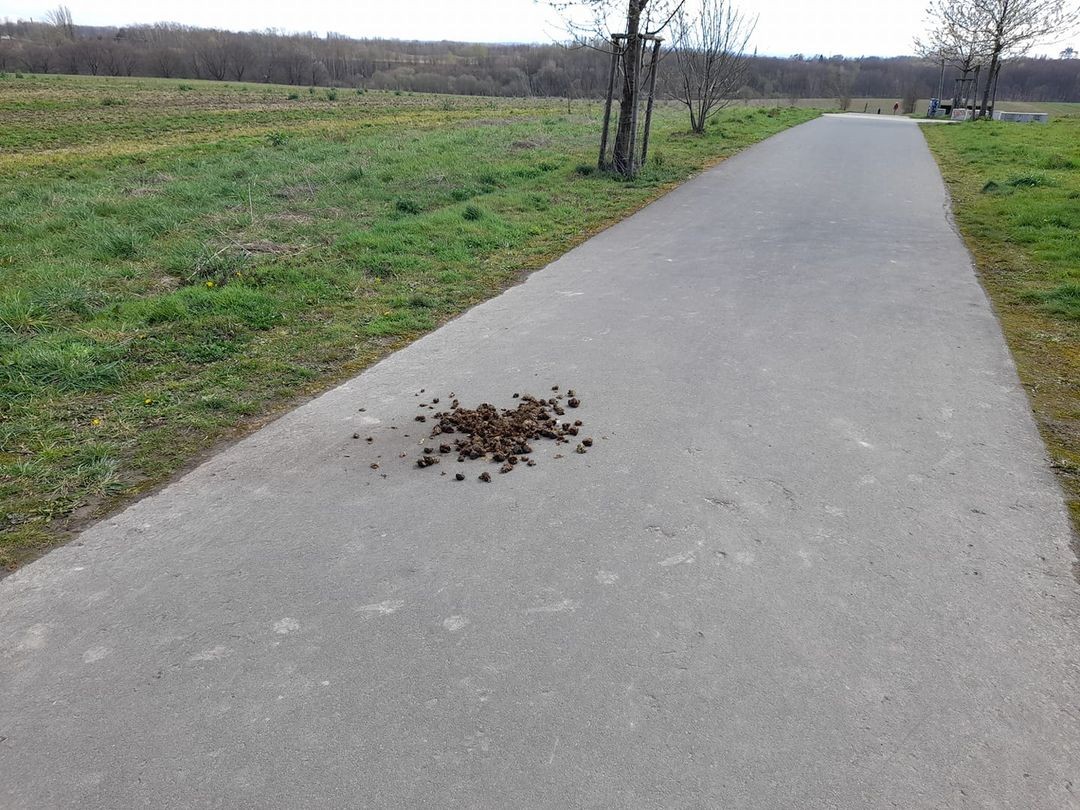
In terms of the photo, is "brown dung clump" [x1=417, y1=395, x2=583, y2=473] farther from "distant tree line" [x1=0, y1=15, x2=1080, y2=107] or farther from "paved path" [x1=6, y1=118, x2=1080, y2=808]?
"distant tree line" [x1=0, y1=15, x2=1080, y2=107]

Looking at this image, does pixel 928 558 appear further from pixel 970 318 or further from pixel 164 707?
pixel 970 318

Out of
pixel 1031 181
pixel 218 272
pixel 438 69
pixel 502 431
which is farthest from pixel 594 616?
pixel 438 69

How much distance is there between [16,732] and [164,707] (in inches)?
17.6

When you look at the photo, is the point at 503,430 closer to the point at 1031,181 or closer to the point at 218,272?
the point at 218,272

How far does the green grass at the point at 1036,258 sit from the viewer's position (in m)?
4.93

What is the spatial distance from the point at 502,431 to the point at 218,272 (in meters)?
4.45

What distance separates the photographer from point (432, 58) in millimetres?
114312

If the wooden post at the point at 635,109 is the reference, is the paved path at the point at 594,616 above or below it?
below

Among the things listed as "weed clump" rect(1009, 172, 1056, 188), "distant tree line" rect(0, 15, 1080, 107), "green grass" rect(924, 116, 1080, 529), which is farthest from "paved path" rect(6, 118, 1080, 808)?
"distant tree line" rect(0, 15, 1080, 107)

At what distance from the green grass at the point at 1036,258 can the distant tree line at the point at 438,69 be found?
47.1m

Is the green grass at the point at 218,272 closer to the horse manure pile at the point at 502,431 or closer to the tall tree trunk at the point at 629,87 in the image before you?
the tall tree trunk at the point at 629,87

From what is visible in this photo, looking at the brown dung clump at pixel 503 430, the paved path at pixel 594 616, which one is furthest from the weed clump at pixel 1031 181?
the brown dung clump at pixel 503 430

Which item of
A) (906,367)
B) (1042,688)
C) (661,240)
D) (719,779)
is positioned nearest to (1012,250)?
(661,240)

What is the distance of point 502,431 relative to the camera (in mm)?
4496
